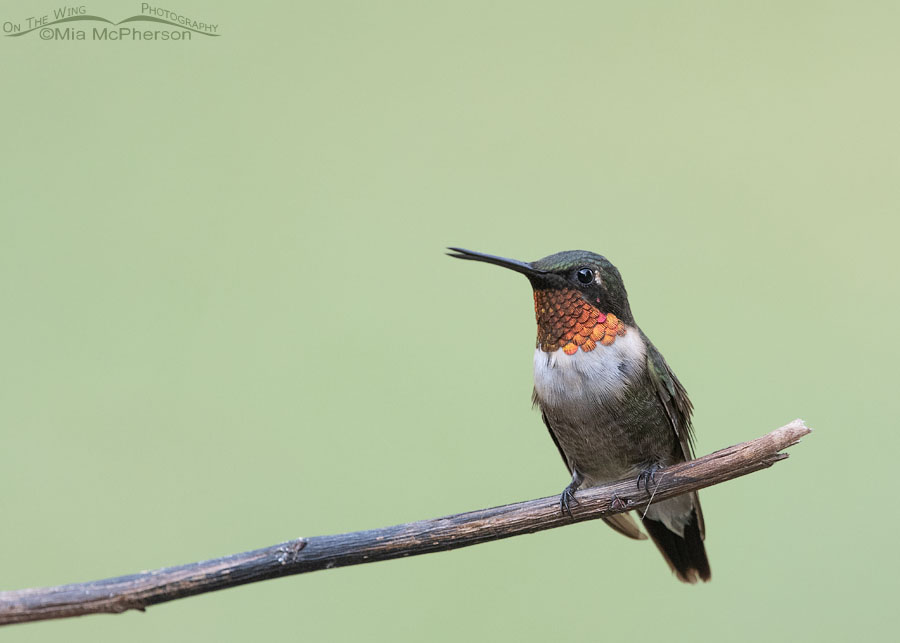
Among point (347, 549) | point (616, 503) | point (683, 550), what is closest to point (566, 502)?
point (616, 503)

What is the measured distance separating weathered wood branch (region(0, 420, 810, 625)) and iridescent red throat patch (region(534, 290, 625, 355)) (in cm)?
32

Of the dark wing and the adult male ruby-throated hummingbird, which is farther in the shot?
the dark wing

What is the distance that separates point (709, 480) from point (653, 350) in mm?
404

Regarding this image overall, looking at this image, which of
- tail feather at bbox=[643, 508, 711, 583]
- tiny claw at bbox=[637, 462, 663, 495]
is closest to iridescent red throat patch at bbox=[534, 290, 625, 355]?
tiny claw at bbox=[637, 462, 663, 495]

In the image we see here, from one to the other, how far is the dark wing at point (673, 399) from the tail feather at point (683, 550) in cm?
28

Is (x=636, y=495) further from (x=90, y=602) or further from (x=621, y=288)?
(x=90, y=602)

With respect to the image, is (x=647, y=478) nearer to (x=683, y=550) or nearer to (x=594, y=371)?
(x=594, y=371)

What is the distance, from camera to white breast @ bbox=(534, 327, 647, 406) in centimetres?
183

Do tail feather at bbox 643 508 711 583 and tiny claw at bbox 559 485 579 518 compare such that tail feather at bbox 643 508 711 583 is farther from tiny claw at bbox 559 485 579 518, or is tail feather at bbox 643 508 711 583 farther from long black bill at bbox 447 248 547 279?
long black bill at bbox 447 248 547 279

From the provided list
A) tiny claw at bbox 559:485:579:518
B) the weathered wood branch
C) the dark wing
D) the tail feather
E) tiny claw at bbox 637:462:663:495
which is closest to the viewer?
the weathered wood branch

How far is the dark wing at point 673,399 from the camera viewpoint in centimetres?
191

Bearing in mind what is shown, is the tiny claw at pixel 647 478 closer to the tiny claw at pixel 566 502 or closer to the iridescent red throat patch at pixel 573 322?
the tiny claw at pixel 566 502

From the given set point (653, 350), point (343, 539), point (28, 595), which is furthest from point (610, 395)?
point (28, 595)

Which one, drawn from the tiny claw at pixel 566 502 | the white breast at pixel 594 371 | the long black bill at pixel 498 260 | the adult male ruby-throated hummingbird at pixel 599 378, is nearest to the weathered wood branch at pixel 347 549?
the tiny claw at pixel 566 502
